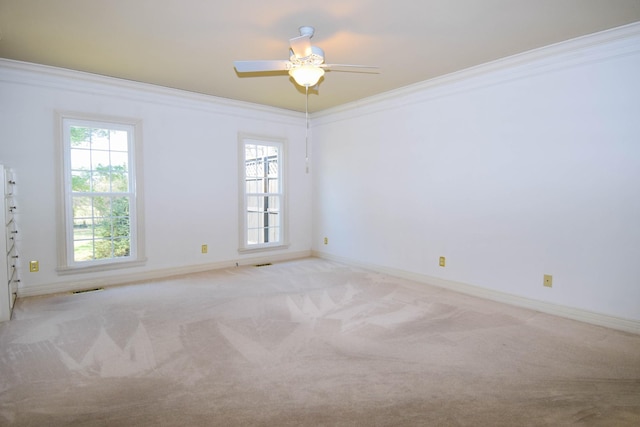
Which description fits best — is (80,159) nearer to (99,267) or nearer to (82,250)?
(82,250)

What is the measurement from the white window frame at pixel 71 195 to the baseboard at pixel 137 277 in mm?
141

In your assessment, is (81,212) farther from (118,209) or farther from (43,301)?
(43,301)

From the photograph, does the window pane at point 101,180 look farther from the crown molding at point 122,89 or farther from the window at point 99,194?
the crown molding at point 122,89

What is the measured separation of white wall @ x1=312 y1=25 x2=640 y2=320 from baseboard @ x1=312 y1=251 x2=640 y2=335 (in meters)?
0.05

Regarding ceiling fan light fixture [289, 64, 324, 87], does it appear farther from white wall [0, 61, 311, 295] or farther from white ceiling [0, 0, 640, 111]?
white wall [0, 61, 311, 295]

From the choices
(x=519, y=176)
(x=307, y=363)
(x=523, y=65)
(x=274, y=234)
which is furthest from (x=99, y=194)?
(x=523, y=65)

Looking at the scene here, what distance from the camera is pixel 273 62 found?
277 centimetres

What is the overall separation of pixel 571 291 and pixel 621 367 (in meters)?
1.02

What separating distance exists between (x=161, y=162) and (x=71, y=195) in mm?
1076

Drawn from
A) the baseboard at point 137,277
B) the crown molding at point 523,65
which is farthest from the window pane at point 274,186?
the crown molding at point 523,65

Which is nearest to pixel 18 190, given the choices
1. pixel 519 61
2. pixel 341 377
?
pixel 341 377

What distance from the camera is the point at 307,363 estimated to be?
96.7 inches

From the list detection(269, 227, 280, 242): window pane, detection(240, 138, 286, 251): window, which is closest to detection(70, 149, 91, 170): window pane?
detection(240, 138, 286, 251): window

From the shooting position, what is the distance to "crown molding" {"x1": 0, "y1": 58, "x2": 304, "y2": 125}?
12.4 feet
